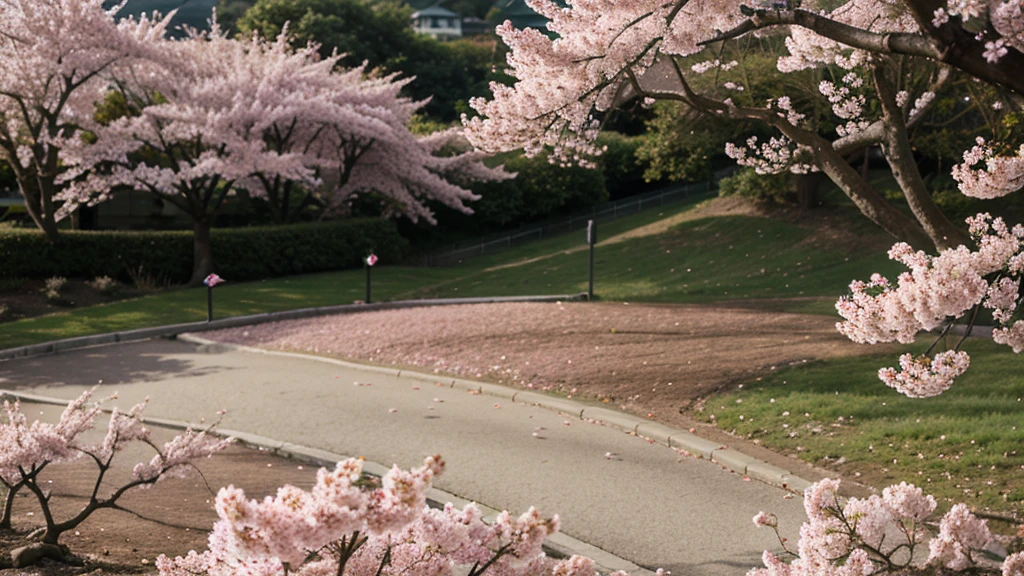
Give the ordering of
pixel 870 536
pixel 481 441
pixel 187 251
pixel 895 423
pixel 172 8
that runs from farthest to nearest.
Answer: pixel 172 8, pixel 187 251, pixel 481 441, pixel 895 423, pixel 870 536

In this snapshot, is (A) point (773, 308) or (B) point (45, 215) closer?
(A) point (773, 308)

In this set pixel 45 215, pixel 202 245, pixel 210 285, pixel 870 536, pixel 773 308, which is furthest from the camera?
pixel 202 245

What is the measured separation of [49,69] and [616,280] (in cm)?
1576

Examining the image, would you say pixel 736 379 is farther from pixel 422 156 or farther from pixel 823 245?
pixel 422 156

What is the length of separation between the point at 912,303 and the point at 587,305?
45.4 ft

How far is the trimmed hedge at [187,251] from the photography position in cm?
2531

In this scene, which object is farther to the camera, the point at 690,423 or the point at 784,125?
the point at 690,423

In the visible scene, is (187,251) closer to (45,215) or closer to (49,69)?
(45,215)

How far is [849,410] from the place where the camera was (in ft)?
36.6

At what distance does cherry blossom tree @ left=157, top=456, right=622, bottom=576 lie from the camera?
3283 millimetres

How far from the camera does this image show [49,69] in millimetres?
24641

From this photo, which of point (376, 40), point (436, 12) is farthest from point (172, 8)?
point (436, 12)

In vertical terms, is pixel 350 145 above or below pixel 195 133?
above

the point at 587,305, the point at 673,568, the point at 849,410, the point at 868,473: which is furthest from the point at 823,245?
the point at 673,568
